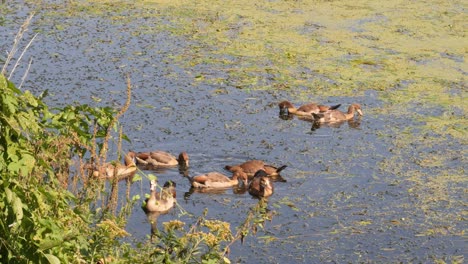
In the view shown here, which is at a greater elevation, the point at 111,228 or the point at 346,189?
the point at 111,228

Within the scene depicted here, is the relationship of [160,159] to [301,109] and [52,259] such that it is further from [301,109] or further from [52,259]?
[52,259]

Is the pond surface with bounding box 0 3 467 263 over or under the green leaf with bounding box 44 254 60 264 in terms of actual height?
under

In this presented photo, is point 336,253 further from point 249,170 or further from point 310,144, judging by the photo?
point 310,144

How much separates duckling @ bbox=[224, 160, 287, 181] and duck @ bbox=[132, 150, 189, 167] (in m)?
0.45

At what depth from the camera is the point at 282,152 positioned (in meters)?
9.06

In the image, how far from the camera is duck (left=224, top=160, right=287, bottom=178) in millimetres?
8477

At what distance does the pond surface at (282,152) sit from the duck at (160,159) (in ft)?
0.46

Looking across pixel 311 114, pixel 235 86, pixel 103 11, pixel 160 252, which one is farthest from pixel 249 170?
pixel 103 11

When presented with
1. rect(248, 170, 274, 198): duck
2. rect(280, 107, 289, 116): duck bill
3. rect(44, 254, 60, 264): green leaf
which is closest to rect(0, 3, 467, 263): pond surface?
rect(248, 170, 274, 198): duck

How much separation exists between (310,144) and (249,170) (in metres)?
0.98

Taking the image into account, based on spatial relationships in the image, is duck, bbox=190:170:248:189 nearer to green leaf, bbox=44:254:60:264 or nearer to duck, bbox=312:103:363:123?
duck, bbox=312:103:363:123

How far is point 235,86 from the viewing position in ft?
35.6

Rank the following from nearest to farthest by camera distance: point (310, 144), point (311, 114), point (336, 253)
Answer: point (336, 253) < point (310, 144) < point (311, 114)

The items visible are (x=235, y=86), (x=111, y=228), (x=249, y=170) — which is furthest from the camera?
(x=235, y=86)
